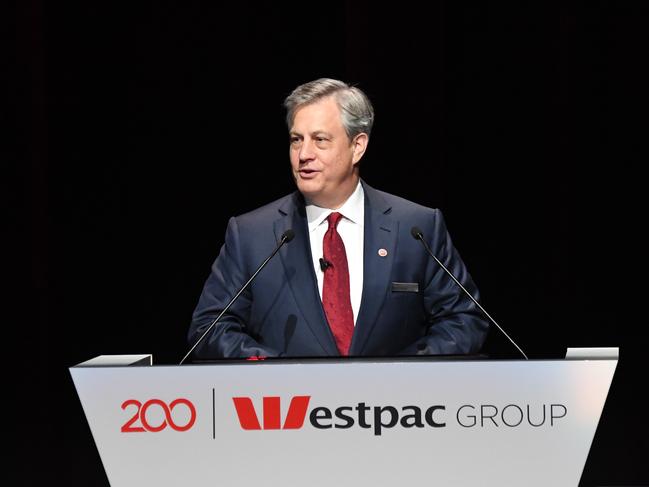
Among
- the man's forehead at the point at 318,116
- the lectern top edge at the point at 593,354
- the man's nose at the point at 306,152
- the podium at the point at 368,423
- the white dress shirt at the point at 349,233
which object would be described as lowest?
the podium at the point at 368,423

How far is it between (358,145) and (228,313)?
62cm

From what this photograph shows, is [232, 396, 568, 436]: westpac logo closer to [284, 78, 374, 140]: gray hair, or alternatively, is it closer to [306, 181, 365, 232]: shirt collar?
[306, 181, 365, 232]: shirt collar

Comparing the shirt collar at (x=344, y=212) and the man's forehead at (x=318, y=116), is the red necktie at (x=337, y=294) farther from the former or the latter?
the man's forehead at (x=318, y=116)

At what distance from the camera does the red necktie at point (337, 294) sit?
2791 millimetres

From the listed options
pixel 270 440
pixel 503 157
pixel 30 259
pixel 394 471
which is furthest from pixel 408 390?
pixel 30 259

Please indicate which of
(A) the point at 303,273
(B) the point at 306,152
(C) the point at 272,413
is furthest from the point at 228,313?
(C) the point at 272,413

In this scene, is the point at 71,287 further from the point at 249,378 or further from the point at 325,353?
the point at 249,378

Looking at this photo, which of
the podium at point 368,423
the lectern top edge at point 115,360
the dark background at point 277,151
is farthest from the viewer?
the dark background at point 277,151

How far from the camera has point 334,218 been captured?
2881 mm

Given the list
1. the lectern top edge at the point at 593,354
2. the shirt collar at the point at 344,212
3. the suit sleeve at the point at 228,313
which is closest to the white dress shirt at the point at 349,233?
the shirt collar at the point at 344,212

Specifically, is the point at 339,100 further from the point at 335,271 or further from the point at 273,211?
the point at 335,271

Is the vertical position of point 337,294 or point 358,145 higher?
point 358,145

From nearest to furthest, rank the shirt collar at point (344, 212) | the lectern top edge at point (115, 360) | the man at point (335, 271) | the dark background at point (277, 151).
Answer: the lectern top edge at point (115, 360) < the man at point (335, 271) < the shirt collar at point (344, 212) < the dark background at point (277, 151)

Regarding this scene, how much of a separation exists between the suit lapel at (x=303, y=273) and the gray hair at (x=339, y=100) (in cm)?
27
